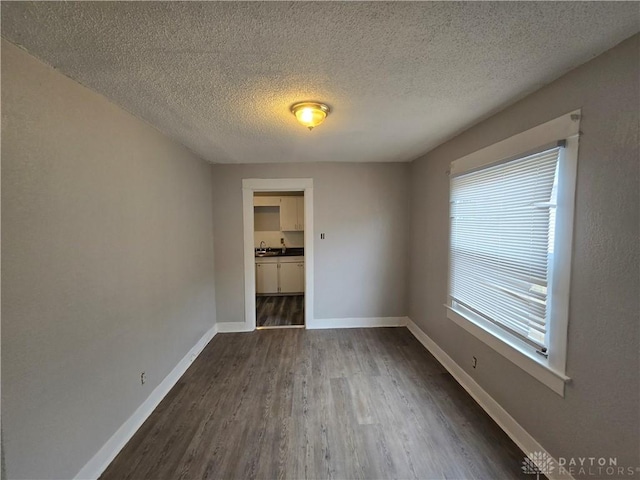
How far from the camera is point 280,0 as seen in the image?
3.32ft

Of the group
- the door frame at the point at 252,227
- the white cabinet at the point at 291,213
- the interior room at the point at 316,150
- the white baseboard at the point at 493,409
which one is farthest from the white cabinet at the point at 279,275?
the white baseboard at the point at 493,409

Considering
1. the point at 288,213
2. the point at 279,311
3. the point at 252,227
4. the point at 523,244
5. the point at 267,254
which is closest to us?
the point at 523,244

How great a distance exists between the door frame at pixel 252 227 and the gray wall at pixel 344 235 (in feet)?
0.23

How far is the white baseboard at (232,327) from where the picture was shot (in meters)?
3.93

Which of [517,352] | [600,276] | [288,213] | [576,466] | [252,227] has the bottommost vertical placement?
[576,466]

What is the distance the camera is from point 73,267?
1.51m

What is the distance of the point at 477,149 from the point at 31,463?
133 inches

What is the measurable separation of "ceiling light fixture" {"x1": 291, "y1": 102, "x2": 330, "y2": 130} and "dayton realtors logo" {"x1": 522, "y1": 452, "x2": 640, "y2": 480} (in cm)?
245

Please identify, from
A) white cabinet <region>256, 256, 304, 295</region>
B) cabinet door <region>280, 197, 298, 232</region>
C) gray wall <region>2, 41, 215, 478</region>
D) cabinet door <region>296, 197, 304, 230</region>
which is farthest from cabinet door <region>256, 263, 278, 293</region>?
gray wall <region>2, 41, 215, 478</region>

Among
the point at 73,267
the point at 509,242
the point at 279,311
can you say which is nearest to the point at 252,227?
the point at 279,311

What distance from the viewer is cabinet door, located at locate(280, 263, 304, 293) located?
5754 millimetres

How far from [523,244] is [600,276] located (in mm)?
485

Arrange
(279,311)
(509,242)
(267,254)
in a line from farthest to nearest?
(267,254) < (279,311) < (509,242)

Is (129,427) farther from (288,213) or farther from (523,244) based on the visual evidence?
(288,213)
